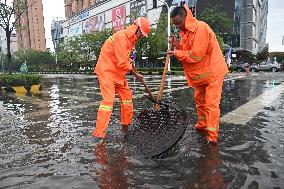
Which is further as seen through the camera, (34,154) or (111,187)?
(34,154)

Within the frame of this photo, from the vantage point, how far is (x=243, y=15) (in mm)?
54750

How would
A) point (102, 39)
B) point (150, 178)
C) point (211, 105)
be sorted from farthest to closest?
point (102, 39) < point (211, 105) < point (150, 178)

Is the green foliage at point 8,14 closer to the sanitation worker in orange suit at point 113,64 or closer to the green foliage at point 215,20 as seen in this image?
the sanitation worker in orange suit at point 113,64

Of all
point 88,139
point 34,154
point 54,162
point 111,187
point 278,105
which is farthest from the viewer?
point 278,105

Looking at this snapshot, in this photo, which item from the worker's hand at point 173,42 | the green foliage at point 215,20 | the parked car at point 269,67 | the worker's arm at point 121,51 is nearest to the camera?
the worker's arm at point 121,51

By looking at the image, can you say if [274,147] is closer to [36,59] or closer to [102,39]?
[102,39]

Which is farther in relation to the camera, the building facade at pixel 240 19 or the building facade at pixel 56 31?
the building facade at pixel 56 31

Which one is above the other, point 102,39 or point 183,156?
point 102,39

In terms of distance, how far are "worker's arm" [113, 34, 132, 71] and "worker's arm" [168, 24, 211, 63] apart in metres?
0.73

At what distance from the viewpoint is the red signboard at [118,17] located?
196ft

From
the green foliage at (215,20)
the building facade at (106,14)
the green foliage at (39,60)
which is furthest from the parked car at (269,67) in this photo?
the green foliage at (39,60)

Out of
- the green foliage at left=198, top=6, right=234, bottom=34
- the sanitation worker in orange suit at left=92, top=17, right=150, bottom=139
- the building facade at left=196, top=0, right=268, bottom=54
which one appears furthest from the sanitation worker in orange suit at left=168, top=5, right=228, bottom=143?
the building facade at left=196, top=0, right=268, bottom=54

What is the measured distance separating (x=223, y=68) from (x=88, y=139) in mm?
2186

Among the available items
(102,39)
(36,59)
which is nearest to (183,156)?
(102,39)
